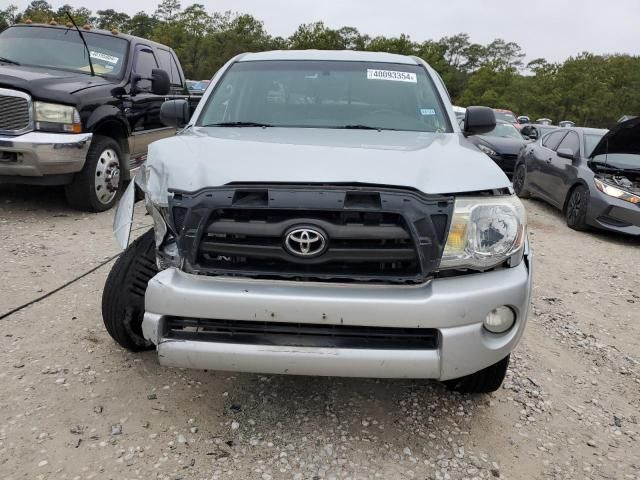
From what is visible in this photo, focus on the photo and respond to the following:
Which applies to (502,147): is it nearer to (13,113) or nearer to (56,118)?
(56,118)

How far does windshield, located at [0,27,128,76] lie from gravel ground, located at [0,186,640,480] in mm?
3641

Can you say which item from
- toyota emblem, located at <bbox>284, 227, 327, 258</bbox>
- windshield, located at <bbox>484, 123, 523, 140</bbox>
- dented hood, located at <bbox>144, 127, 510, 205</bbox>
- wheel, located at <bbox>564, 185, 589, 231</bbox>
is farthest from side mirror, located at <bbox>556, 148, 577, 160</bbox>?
toyota emblem, located at <bbox>284, 227, 327, 258</bbox>

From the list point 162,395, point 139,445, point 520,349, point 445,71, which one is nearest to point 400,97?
point 520,349

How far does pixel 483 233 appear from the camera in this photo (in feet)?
7.32

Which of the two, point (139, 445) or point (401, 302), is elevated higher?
point (401, 302)

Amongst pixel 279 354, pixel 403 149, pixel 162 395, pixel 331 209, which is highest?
pixel 403 149

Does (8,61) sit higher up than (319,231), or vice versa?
(8,61)

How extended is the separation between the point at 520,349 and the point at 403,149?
5.57 feet

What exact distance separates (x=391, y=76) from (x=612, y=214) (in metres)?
4.65

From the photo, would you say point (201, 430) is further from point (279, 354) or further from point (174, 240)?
point (174, 240)

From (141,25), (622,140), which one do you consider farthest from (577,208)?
(141,25)

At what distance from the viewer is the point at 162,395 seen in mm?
2730

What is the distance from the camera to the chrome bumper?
5.23 meters

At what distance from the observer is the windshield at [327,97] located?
11.0ft
